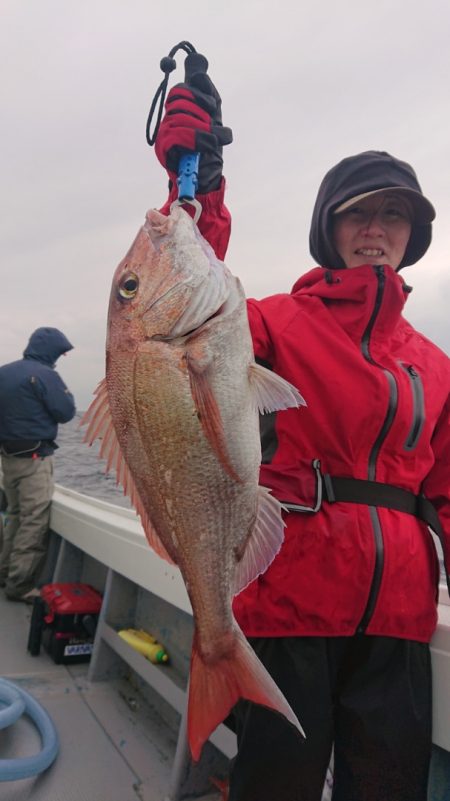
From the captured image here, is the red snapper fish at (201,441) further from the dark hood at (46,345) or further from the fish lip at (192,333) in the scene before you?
the dark hood at (46,345)

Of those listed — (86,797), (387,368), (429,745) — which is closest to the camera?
(429,745)

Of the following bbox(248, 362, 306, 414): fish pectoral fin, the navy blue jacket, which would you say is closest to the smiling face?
bbox(248, 362, 306, 414): fish pectoral fin

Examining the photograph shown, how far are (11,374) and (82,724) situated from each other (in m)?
3.38

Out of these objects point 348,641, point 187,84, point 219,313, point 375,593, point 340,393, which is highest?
point 187,84

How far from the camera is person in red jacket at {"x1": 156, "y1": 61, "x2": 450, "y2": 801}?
67.5 inches

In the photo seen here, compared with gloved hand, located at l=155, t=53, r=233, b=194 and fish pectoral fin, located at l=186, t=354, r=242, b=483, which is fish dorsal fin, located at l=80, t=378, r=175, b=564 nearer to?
fish pectoral fin, located at l=186, t=354, r=242, b=483

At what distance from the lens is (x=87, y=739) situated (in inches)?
128

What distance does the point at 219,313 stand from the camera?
1.67 meters

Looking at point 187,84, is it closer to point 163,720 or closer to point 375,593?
point 375,593

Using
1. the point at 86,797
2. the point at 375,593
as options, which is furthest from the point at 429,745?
the point at 86,797

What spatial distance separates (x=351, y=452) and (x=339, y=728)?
871 mm

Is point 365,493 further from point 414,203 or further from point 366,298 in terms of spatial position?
point 414,203

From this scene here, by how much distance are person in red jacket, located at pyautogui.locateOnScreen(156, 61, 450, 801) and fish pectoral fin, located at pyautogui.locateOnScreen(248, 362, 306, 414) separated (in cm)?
27

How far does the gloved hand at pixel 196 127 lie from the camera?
1.86 meters
